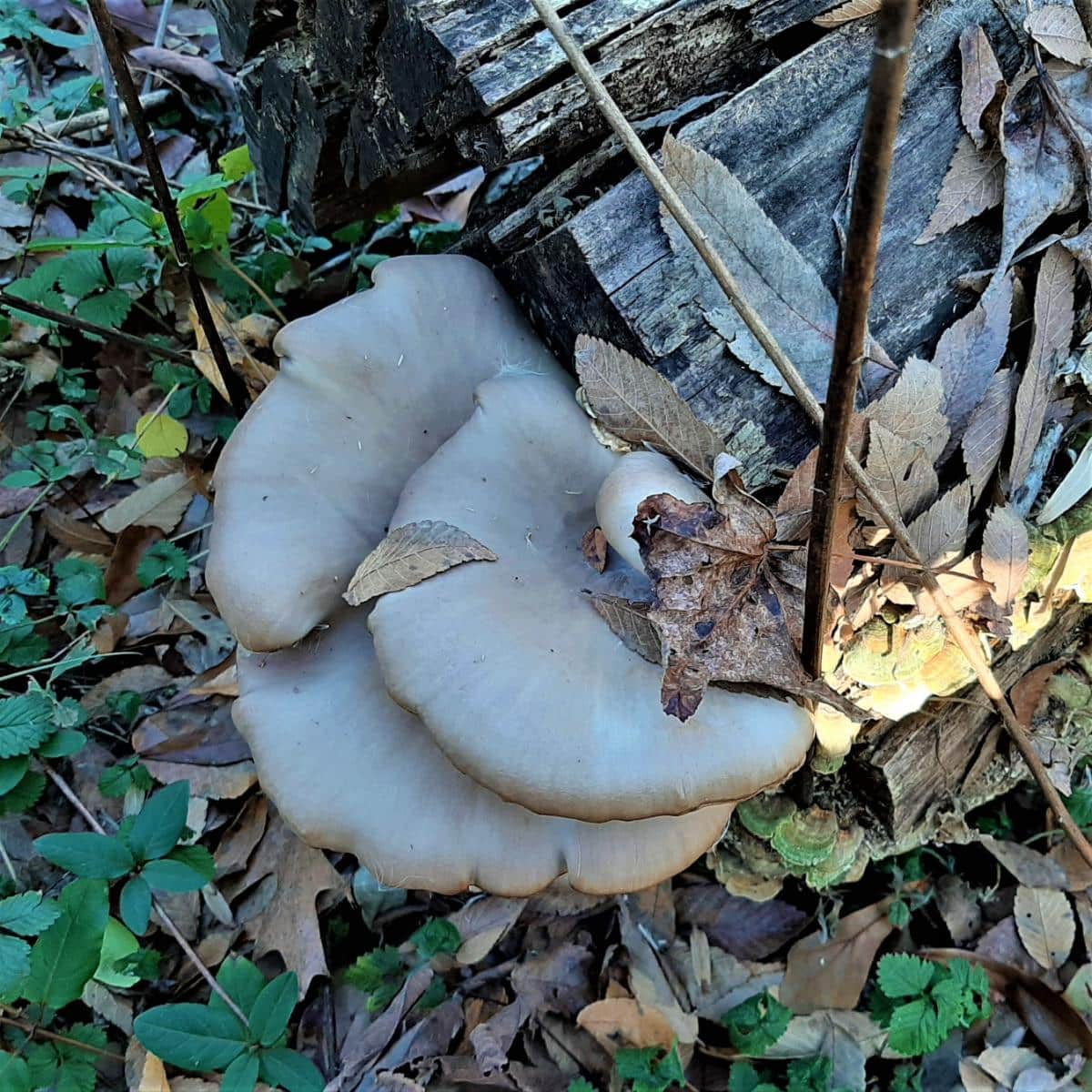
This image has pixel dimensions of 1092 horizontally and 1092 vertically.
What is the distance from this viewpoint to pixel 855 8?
2.14m

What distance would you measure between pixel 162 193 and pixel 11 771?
5.74 feet

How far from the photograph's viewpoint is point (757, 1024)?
9.00 feet

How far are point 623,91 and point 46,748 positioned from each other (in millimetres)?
2428

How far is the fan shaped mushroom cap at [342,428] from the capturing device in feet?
6.82

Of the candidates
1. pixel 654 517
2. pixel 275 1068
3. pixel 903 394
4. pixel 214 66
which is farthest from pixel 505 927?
pixel 214 66

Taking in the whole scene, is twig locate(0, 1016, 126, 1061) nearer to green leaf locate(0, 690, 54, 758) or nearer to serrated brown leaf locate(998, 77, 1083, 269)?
green leaf locate(0, 690, 54, 758)

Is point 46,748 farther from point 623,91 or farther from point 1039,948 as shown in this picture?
point 1039,948

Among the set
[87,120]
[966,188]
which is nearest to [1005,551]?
[966,188]

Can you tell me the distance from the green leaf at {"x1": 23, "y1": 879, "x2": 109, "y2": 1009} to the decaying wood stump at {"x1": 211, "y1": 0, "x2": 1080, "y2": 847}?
5.89ft

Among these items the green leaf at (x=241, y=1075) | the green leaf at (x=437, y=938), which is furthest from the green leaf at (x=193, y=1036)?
the green leaf at (x=437, y=938)

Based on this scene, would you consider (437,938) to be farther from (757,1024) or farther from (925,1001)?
(925,1001)

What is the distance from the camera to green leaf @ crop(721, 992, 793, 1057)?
8.88ft

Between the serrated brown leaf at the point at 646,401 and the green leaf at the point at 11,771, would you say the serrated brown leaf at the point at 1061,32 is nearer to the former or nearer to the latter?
the serrated brown leaf at the point at 646,401

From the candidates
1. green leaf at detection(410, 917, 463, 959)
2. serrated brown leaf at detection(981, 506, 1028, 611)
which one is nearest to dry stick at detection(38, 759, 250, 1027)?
green leaf at detection(410, 917, 463, 959)
